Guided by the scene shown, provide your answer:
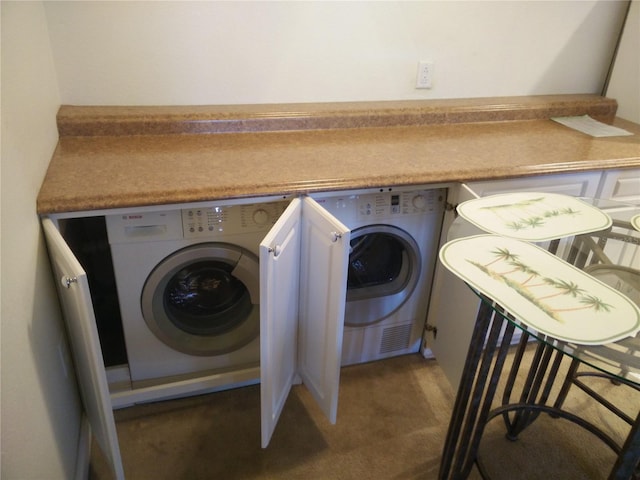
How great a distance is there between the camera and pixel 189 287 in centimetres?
183

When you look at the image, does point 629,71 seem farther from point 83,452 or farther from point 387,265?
point 83,452

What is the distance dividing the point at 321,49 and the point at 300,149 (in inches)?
20.5

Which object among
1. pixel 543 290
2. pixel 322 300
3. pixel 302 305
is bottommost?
pixel 302 305

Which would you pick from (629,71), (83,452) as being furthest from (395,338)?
(629,71)

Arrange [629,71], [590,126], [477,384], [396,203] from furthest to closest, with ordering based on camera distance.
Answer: [629,71]
[590,126]
[396,203]
[477,384]

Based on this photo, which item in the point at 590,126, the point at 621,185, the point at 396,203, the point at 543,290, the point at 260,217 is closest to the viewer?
the point at 543,290

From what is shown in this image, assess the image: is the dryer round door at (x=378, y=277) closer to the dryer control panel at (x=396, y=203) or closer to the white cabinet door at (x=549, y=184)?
the dryer control panel at (x=396, y=203)

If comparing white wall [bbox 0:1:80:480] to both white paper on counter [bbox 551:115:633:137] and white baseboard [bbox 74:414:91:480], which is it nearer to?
white baseboard [bbox 74:414:91:480]

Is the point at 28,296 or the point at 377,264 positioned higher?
the point at 28,296

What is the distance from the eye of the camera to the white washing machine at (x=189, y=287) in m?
1.61

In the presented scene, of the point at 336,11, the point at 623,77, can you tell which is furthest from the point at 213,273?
the point at 623,77

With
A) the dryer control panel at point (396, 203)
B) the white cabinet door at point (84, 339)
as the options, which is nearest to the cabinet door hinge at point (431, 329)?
the dryer control panel at point (396, 203)

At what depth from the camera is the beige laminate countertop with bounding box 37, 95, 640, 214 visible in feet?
5.00

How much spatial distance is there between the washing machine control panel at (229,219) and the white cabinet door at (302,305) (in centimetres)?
16
